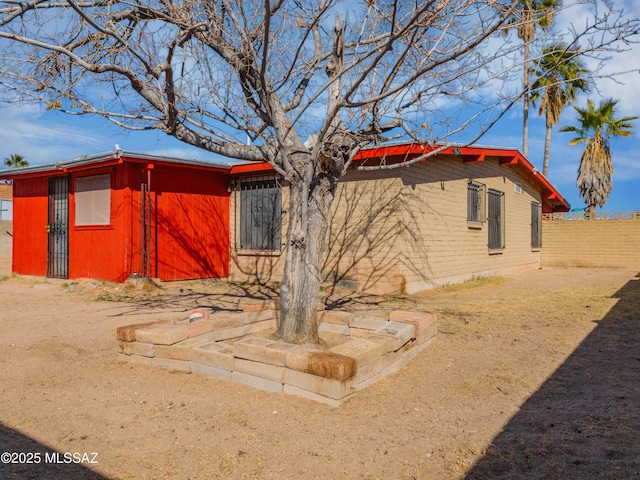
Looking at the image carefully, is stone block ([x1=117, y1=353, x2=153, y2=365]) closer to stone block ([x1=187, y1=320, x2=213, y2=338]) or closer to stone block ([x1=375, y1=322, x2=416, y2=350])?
stone block ([x1=187, y1=320, x2=213, y2=338])

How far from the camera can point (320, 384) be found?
3.81 m

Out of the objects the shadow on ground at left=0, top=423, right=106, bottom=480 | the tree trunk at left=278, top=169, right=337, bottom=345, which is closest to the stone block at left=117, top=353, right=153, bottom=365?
the tree trunk at left=278, top=169, right=337, bottom=345

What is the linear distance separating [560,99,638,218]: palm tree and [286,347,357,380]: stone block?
26.2 m

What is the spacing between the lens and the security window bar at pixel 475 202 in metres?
12.8

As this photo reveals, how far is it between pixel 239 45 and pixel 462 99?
258cm

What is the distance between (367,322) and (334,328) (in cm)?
48

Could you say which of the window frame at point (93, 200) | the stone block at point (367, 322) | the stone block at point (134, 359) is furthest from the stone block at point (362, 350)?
the window frame at point (93, 200)

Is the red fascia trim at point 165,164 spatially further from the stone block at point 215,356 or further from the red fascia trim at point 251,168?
the stone block at point 215,356

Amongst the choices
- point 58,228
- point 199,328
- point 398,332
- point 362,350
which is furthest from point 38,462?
point 58,228

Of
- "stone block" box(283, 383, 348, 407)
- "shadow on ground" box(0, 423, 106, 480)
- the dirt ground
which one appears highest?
"stone block" box(283, 383, 348, 407)

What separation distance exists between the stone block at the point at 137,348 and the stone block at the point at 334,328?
2.10m

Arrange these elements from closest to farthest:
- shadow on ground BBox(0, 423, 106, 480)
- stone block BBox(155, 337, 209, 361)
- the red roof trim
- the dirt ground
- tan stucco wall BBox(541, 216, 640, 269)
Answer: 1. shadow on ground BBox(0, 423, 106, 480)
2. the dirt ground
3. stone block BBox(155, 337, 209, 361)
4. the red roof trim
5. tan stucco wall BBox(541, 216, 640, 269)

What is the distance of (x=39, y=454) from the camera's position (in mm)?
3037

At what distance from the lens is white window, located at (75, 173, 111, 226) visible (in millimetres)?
11250
